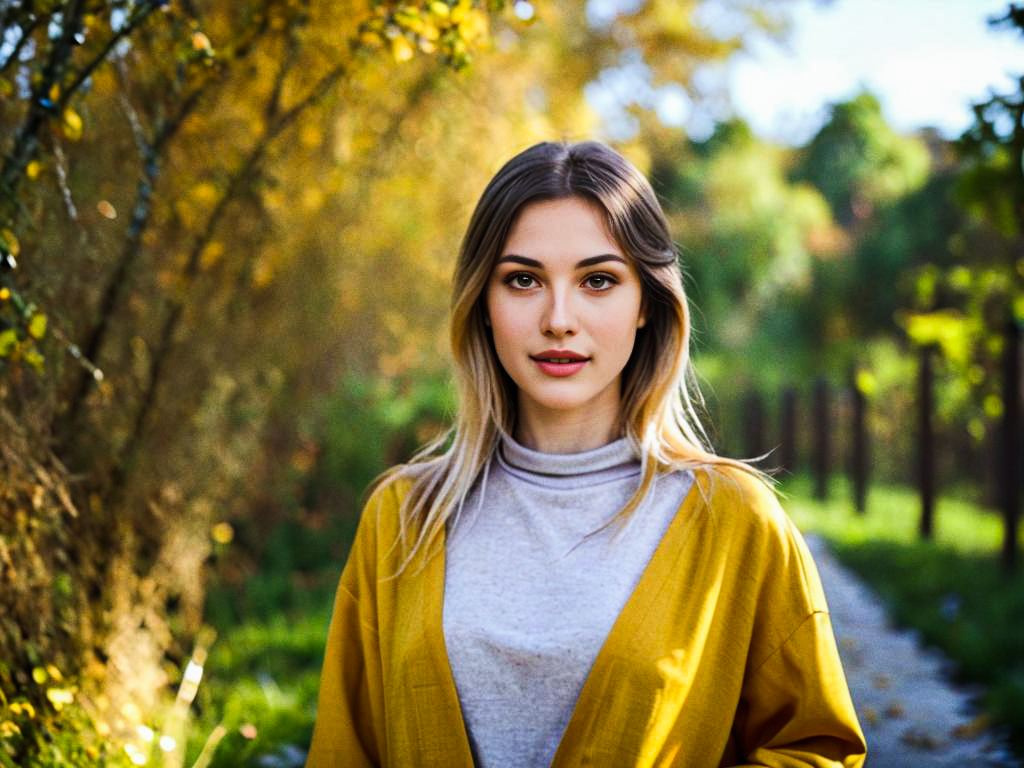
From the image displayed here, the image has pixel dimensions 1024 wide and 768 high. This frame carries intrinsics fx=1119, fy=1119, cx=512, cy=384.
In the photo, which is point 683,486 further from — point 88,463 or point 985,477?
point 985,477

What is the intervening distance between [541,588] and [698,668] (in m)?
0.31

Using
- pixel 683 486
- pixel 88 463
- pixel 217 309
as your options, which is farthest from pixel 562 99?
pixel 683 486

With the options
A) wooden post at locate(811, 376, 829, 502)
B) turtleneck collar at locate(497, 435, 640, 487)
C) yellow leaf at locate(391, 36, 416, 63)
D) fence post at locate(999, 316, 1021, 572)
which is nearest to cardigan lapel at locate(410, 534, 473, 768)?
turtleneck collar at locate(497, 435, 640, 487)

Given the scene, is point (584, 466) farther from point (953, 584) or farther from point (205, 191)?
point (953, 584)

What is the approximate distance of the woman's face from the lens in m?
2.11

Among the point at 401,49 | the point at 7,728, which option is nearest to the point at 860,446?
the point at 401,49

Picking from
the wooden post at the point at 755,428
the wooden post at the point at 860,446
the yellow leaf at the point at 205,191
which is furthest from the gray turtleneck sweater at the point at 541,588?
the wooden post at the point at 755,428

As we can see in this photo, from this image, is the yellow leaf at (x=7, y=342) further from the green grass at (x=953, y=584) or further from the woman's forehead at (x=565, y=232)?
the green grass at (x=953, y=584)

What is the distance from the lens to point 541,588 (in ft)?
6.75

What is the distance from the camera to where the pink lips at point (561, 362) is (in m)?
2.12

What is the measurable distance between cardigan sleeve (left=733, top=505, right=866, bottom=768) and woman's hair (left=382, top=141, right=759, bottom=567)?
0.25 meters

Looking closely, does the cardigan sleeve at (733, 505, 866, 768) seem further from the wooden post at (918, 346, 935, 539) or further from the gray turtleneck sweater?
the wooden post at (918, 346, 935, 539)

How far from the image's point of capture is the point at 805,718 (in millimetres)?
1916

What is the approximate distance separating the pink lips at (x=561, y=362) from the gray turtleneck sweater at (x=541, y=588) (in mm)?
177
